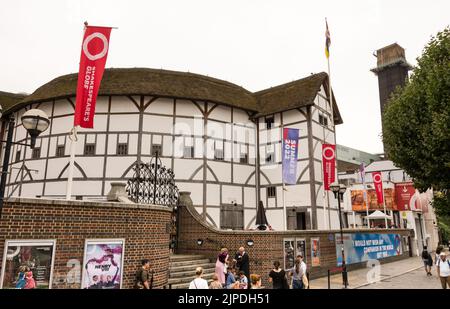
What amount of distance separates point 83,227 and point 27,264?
1435mm

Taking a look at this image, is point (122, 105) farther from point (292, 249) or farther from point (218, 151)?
point (292, 249)

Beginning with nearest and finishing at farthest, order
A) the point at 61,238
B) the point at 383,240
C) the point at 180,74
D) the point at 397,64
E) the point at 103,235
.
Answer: the point at 61,238, the point at 103,235, the point at 383,240, the point at 180,74, the point at 397,64

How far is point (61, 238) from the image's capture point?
7.56 metres

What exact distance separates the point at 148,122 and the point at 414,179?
1598 cm

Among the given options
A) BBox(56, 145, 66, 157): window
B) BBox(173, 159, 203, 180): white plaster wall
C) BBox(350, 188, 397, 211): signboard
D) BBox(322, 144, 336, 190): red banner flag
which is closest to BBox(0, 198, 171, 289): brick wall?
BBox(173, 159, 203, 180): white plaster wall

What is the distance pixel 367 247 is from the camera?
20.5 meters

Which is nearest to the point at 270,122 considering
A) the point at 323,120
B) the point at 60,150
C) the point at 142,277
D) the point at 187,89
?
the point at 323,120

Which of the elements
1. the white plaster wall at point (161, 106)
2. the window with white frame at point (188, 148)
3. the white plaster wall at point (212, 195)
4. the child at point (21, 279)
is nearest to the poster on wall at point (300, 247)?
the white plaster wall at point (212, 195)

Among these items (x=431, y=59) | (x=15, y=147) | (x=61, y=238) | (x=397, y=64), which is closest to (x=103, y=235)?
(x=61, y=238)

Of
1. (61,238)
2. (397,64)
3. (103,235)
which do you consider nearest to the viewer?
(61,238)

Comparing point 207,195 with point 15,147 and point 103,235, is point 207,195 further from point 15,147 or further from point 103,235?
point 15,147

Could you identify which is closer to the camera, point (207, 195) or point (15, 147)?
point (207, 195)

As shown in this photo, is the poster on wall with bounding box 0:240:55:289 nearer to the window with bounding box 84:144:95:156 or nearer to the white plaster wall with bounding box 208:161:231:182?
the window with bounding box 84:144:95:156

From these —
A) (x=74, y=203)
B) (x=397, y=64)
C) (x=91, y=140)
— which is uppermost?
(x=397, y=64)
